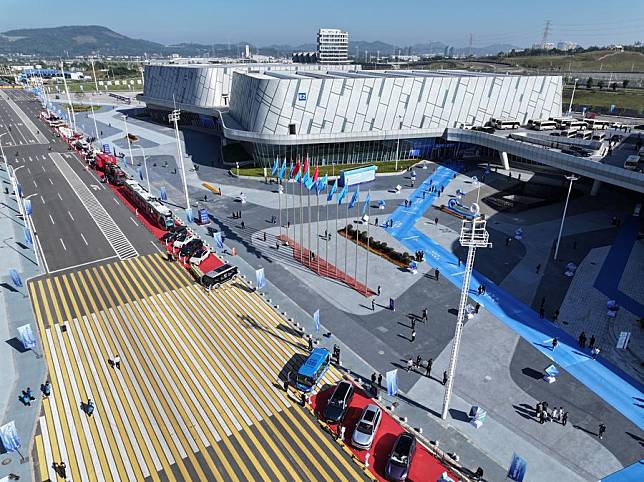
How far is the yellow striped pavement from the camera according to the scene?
78.1 ft

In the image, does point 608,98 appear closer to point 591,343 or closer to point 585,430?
point 591,343

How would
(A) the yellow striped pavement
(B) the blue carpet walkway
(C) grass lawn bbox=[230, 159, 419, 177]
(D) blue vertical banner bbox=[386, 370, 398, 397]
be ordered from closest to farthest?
(A) the yellow striped pavement < (D) blue vertical banner bbox=[386, 370, 398, 397] < (B) the blue carpet walkway < (C) grass lawn bbox=[230, 159, 419, 177]

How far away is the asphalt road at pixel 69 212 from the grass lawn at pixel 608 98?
124920mm

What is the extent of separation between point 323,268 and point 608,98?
128198mm

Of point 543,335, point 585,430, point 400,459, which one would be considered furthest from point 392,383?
point 543,335

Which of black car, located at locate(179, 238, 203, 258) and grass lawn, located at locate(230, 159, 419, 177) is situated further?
grass lawn, located at locate(230, 159, 419, 177)

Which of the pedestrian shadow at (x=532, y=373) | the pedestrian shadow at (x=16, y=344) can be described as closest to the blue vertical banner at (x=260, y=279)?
the pedestrian shadow at (x=16, y=344)

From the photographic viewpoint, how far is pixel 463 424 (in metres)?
26.5

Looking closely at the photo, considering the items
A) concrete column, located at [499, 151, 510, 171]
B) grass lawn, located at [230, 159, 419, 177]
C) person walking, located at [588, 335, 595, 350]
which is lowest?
person walking, located at [588, 335, 595, 350]

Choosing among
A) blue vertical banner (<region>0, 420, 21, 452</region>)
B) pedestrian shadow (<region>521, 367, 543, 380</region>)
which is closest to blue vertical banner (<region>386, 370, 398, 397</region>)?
pedestrian shadow (<region>521, 367, 543, 380</region>)

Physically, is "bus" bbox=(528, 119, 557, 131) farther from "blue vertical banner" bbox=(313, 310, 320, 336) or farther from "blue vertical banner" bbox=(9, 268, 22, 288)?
"blue vertical banner" bbox=(9, 268, 22, 288)

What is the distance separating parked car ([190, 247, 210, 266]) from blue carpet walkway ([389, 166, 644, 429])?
79.8ft

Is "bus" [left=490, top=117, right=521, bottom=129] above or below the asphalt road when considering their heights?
above

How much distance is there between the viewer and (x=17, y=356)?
1244 inches
